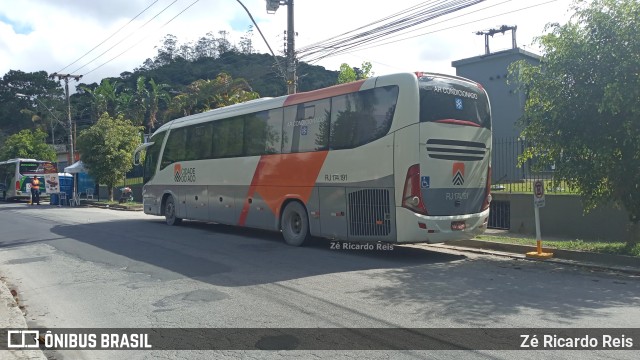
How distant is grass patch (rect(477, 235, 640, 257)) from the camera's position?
10.4 metres

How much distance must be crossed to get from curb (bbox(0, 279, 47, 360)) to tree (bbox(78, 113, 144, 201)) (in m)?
23.7

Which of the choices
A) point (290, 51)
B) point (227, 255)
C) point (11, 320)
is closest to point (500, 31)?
point (290, 51)

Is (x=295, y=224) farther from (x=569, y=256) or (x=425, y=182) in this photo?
(x=569, y=256)

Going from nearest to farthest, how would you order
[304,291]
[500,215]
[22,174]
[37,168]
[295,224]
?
[304,291], [295,224], [500,215], [22,174], [37,168]

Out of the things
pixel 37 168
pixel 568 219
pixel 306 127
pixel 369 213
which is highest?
pixel 37 168

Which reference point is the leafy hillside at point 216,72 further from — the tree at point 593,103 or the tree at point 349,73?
the tree at point 593,103

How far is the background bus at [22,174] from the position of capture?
3759 centimetres

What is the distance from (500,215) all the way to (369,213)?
625 centimetres

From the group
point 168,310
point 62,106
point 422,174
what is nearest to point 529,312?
point 422,174

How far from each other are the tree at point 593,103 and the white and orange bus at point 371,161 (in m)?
1.32

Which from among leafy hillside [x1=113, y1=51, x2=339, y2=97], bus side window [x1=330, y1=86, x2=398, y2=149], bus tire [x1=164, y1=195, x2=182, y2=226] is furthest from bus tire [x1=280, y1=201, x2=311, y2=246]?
leafy hillside [x1=113, y1=51, x2=339, y2=97]

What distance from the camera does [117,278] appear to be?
9.27 meters

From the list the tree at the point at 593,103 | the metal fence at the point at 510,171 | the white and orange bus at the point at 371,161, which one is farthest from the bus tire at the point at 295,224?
the metal fence at the point at 510,171

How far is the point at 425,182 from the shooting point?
10.1m
